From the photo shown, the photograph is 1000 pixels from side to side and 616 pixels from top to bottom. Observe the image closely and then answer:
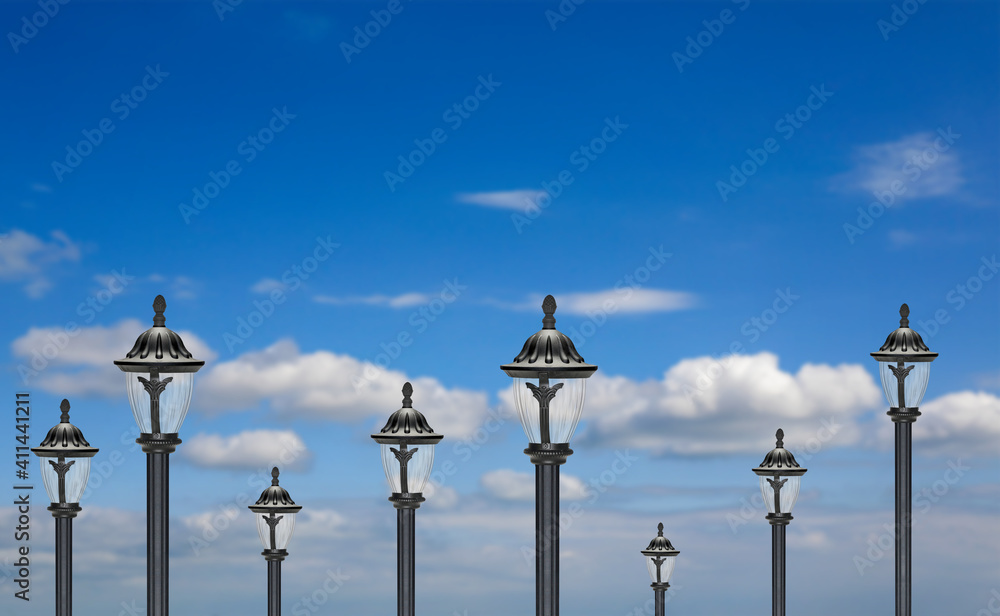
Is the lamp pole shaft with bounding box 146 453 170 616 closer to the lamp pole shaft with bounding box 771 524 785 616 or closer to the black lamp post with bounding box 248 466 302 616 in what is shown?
the black lamp post with bounding box 248 466 302 616

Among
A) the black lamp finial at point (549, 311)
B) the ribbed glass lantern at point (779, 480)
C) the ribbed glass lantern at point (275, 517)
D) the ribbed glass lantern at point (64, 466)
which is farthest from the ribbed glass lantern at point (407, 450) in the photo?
the ribbed glass lantern at point (779, 480)

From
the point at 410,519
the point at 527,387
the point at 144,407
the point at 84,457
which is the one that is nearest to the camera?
the point at 527,387

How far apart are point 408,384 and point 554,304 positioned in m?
3.71

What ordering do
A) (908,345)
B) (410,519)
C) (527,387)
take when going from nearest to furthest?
1. (527,387)
2. (410,519)
3. (908,345)

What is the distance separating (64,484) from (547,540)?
25.1ft

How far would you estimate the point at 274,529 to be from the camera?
570 inches

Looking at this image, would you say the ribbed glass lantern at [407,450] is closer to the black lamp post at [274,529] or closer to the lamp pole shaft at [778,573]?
the black lamp post at [274,529]

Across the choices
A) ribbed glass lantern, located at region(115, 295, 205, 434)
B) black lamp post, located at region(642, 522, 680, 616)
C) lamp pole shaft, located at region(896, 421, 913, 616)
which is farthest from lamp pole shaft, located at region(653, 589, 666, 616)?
ribbed glass lantern, located at region(115, 295, 205, 434)

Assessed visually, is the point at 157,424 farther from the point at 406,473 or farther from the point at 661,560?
the point at 661,560

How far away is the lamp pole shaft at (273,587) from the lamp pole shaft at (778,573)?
20.8 ft

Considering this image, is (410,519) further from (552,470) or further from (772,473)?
(772,473)

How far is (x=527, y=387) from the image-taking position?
353 inches

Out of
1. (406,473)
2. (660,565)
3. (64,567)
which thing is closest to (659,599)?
(660,565)

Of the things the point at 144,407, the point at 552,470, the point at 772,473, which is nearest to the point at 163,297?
the point at 144,407
